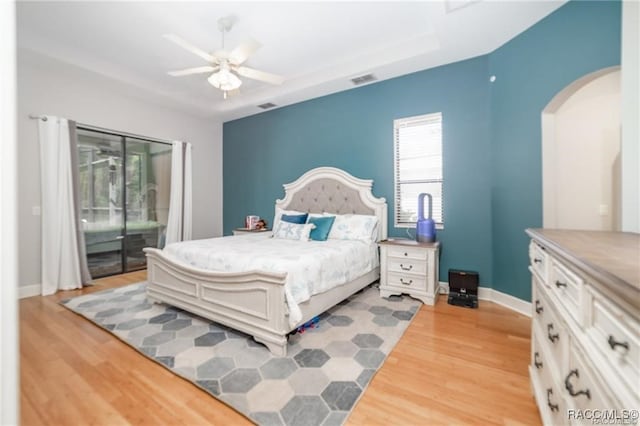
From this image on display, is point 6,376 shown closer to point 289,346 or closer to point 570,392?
point 570,392

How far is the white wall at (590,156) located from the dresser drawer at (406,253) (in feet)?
5.07

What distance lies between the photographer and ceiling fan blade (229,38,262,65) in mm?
2488

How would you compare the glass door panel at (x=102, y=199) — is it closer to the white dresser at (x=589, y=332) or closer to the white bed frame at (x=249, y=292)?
the white bed frame at (x=249, y=292)

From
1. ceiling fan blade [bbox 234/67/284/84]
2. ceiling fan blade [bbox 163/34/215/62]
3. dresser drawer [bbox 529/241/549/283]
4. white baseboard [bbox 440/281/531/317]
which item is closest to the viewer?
dresser drawer [bbox 529/241/549/283]

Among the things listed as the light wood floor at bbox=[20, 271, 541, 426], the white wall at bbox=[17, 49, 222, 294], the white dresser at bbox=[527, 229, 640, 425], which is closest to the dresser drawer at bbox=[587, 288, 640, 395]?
the white dresser at bbox=[527, 229, 640, 425]

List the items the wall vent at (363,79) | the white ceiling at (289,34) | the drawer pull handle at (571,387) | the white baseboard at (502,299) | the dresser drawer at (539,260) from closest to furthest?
the drawer pull handle at (571,387) < the dresser drawer at (539,260) < the white ceiling at (289,34) < the white baseboard at (502,299) < the wall vent at (363,79)

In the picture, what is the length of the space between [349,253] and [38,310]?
344 cm

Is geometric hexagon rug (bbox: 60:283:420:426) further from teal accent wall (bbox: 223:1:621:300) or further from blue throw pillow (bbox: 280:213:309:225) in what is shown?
blue throw pillow (bbox: 280:213:309:225)

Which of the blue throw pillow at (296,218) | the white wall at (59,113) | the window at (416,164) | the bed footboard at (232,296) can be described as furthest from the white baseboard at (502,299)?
the white wall at (59,113)

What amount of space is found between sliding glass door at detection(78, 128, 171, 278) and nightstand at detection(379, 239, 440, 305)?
162 inches

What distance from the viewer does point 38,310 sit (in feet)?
9.70

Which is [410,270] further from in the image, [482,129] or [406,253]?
[482,129]

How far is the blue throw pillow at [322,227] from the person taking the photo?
3566 mm

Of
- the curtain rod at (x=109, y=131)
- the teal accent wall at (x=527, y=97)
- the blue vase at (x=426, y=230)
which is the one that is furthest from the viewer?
the curtain rod at (x=109, y=131)
